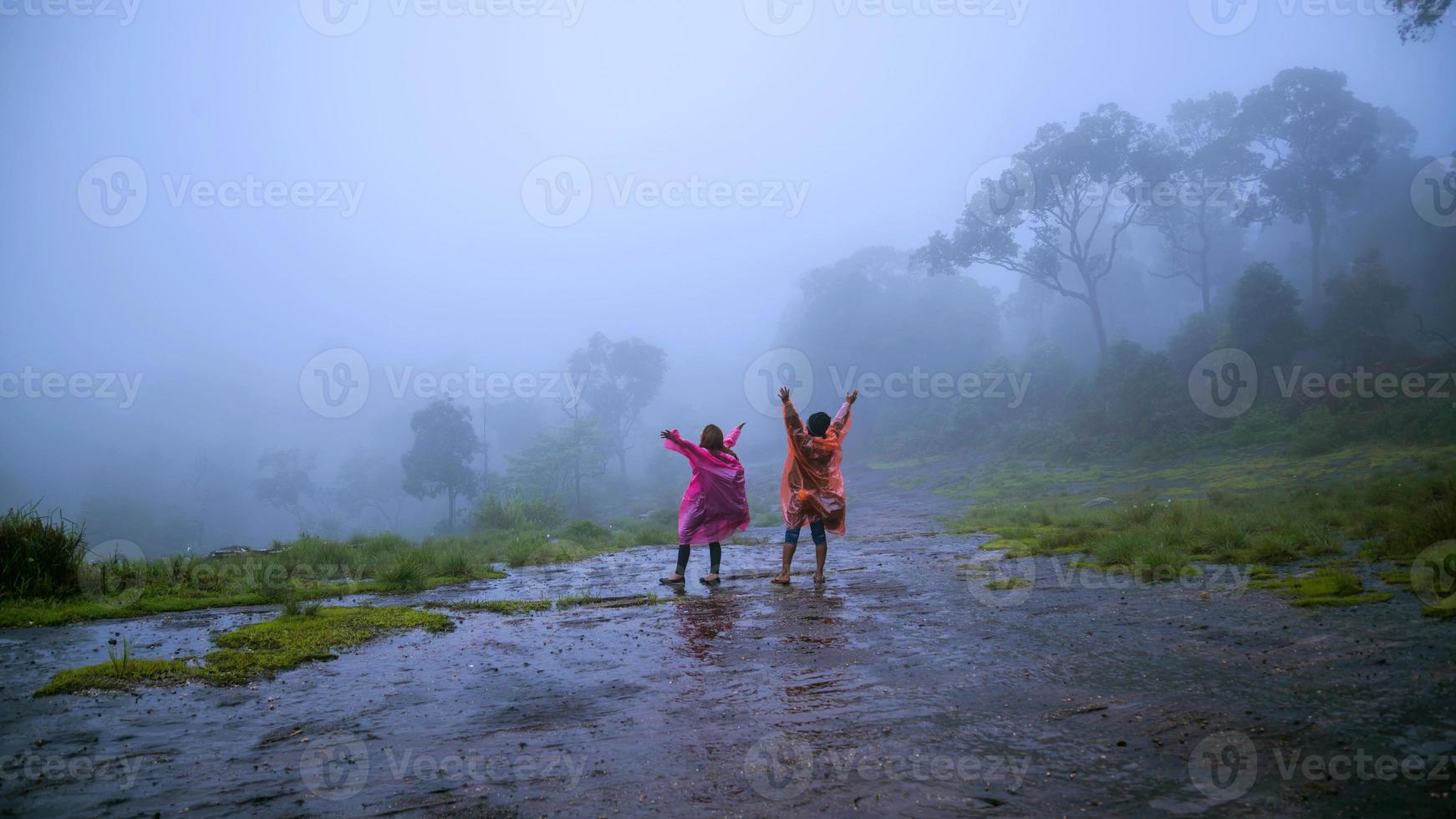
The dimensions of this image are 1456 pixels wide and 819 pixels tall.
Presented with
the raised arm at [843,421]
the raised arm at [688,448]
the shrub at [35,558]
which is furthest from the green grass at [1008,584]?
the shrub at [35,558]

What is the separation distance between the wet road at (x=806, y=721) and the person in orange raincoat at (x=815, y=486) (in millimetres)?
2514

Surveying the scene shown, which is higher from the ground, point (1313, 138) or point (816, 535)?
point (1313, 138)

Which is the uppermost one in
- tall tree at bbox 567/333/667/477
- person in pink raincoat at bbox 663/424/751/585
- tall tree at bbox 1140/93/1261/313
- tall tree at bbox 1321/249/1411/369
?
tall tree at bbox 1140/93/1261/313

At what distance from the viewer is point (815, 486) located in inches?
348

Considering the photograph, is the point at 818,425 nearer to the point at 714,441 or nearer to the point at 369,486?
the point at 714,441

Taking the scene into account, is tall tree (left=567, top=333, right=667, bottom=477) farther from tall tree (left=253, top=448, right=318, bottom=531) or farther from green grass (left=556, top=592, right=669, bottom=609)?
green grass (left=556, top=592, right=669, bottom=609)

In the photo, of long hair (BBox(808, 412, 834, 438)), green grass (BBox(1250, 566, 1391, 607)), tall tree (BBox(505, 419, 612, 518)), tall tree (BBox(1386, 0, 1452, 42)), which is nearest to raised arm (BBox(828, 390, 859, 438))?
long hair (BBox(808, 412, 834, 438))

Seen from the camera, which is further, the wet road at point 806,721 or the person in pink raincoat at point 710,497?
the person in pink raincoat at point 710,497

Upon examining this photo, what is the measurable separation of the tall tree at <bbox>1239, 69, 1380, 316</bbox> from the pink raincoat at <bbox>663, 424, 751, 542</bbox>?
3691cm

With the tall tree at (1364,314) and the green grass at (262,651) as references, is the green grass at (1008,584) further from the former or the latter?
the tall tree at (1364,314)

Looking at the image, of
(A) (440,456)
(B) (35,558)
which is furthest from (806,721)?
(A) (440,456)

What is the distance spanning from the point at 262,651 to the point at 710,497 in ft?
17.2

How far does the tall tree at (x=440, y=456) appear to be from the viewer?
157 feet

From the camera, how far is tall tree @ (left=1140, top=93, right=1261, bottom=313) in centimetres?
3666
